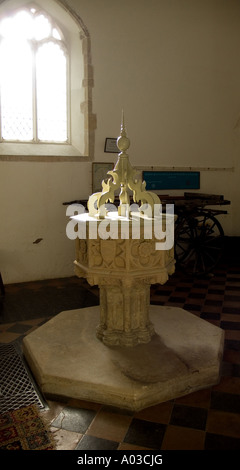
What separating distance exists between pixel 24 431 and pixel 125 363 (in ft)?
3.05

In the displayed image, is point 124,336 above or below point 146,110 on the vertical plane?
below

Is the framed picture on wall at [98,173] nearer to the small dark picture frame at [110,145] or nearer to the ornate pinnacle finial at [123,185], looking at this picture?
the small dark picture frame at [110,145]

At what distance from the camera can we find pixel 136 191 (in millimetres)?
3498

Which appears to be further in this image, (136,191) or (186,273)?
(186,273)

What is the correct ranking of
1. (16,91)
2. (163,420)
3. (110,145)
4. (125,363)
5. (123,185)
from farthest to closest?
(110,145)
(16,91)
(123,185)
(125,363)
(163,420)

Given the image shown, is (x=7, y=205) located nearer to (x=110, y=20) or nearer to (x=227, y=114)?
(x=110, y=20)

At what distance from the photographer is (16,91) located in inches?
248

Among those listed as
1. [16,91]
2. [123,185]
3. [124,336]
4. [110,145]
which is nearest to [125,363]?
[124,336]

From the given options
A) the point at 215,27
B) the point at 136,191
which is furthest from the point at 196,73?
the point at 136,191

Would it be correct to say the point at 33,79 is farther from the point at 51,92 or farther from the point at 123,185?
the point at 123,185

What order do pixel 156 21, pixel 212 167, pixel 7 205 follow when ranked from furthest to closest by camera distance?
pixel 212 167
pixel 156 21
pixel 7 205

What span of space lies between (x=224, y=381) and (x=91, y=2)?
5.75m

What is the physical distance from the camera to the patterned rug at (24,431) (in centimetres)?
243

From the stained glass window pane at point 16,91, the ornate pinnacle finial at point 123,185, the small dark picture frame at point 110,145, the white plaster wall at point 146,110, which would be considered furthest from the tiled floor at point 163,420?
the small dark picture frame at point 110,145
